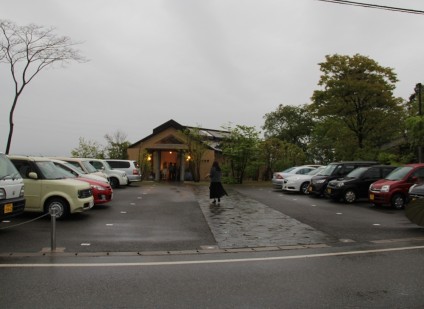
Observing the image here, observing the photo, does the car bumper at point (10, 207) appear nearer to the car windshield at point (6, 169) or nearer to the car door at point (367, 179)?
the car windshield at point (6, 169)

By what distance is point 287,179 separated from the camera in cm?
2166

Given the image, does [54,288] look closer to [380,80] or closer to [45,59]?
[45,59]

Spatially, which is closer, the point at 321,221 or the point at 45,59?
the point at 321,221

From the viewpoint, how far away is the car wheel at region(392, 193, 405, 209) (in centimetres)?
1412

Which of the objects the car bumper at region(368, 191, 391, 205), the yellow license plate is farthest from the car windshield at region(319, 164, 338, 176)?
the yellow license plate

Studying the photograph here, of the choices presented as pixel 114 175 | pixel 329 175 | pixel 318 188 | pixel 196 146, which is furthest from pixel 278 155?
pixel 114 175

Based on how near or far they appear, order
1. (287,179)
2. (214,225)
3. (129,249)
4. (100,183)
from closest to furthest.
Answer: (129,249) < (214,225) < (100,183) < (287,179)

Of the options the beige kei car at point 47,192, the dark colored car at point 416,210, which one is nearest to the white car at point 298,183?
the dark colored car at point 416,210

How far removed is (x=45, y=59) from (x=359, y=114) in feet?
68.1

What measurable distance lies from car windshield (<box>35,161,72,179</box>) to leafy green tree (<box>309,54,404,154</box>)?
773 inches

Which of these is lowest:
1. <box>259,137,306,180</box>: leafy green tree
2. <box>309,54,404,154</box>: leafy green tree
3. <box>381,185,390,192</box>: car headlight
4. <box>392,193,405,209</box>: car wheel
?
<box>392,193,405,209</box>: car wheel

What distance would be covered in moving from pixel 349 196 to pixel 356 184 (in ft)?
2.02

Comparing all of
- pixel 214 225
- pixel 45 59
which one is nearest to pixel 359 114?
pixel 214 225

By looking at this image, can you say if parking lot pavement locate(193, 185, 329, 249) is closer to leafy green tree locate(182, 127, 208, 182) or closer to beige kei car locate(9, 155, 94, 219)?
beige kei car locate(9, 155, 94, 219)
